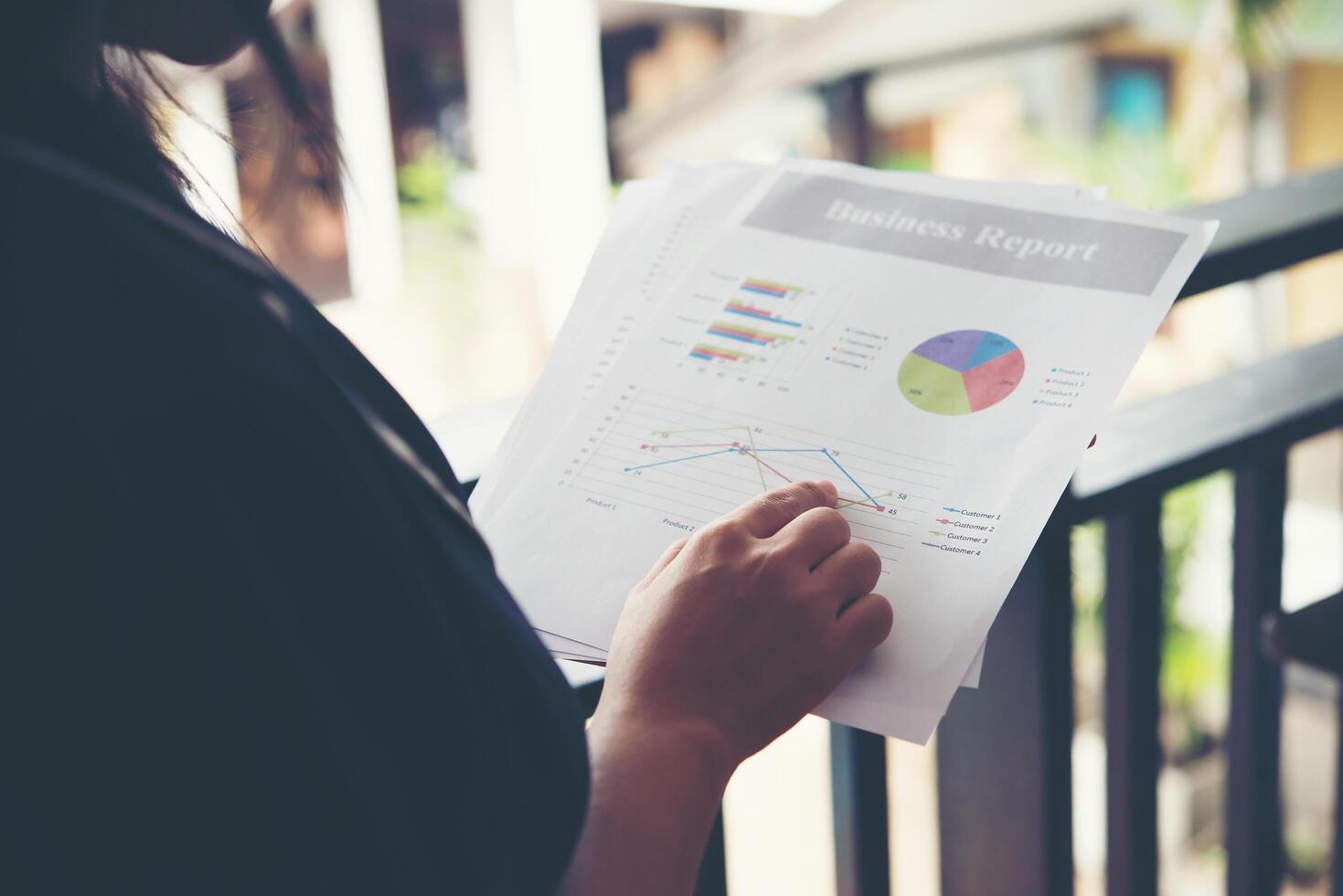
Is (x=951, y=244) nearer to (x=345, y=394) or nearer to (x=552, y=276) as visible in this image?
(x=345, y=394)

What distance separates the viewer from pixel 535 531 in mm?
578

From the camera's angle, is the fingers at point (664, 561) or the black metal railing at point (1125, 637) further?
the black metal railing at point (1125, 637)

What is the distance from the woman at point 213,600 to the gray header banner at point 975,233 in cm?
34

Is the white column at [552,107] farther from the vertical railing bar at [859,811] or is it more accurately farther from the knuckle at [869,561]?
the knuckle at [869,561]

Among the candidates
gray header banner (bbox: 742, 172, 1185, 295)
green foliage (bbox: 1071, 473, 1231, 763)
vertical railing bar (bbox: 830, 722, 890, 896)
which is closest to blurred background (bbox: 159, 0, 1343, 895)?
green foliage (bbox: 1071, 473, 1231, 763)

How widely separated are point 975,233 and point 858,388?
0.41 feet

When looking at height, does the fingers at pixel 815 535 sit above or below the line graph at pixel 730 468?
below

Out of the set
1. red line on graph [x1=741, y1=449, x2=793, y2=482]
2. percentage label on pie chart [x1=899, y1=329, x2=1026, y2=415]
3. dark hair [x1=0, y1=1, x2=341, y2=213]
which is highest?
dark hair [x1=0, y1=1, x2=341, y2=213]

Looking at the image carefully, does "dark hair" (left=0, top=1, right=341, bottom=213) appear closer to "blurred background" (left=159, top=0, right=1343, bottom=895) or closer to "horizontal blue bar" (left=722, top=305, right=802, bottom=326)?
"horizontal blue bar" (left=722, top=305, right=802, bottom=326)

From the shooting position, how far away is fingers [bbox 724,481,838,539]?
1.73 feet

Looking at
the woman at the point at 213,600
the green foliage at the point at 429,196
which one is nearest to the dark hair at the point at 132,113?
the woman at the point at 213,600

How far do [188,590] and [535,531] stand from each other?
0.25 meters

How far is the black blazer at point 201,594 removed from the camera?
1.07ft

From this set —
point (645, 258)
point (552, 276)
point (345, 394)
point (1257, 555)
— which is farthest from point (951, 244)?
point (552, 276)
